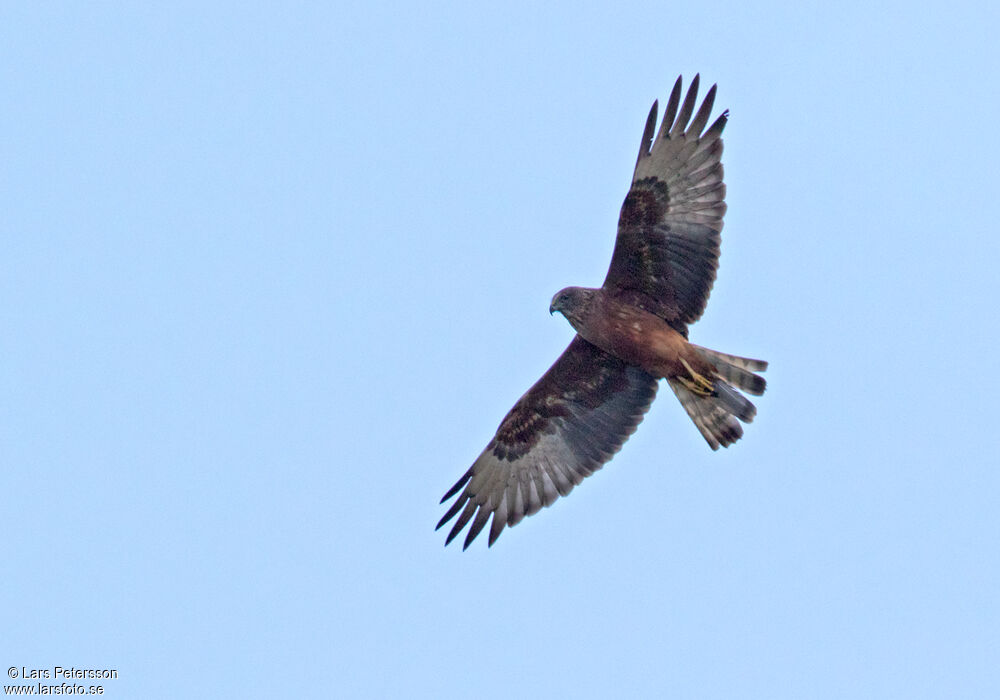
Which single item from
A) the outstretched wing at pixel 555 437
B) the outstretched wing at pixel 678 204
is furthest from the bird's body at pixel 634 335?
the outstretched wing at pixel 555 437

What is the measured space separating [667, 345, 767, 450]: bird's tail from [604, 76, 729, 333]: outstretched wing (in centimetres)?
64

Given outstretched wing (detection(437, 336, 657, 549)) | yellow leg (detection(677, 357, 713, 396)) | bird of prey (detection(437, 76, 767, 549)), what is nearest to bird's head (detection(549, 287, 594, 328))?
bird of prey (detection(437, 76, 767, 549))

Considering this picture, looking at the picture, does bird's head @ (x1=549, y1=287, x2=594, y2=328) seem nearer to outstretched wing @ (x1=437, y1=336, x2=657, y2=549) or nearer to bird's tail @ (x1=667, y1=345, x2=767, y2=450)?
outstretched wing @ (x1=437, y1=336, x2=657, y2=549)

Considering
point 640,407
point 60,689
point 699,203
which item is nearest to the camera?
point 60,689

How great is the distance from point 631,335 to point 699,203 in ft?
4.33

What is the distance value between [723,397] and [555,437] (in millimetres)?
1923

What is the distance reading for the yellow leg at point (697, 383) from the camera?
36.6 feet

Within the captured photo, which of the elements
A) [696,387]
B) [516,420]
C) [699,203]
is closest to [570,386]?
[516,420]

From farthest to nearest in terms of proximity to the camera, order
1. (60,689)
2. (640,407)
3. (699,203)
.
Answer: (640,407), (699,203), (60,689)

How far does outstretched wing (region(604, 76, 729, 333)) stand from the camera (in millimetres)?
10992

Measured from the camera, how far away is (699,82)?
11.0 meters

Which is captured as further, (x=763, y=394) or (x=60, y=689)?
(x=763, y=394)

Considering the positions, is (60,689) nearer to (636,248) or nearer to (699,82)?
(636,248)

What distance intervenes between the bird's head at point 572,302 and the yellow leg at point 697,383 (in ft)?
3.36
